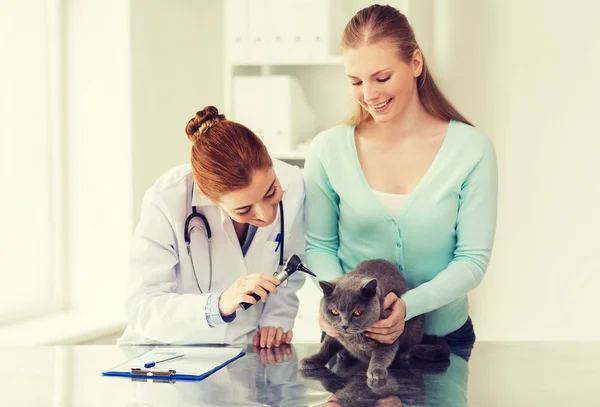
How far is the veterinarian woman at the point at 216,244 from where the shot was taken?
174 centimetres

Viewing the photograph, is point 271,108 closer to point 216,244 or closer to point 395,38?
point 216,244

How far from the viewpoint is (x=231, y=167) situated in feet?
5.65

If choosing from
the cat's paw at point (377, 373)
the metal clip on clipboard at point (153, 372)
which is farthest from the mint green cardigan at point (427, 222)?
the metal clip on clipboard at point (153, 372)

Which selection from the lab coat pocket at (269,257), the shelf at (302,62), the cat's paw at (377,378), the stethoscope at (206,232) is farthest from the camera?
the shelf at (302,62)

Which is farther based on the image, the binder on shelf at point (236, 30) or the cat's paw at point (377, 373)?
the binder on shelf at point (236, 30)

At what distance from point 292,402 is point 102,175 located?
2.00 m

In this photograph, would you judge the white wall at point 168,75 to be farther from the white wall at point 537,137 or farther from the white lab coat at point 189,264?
the white lab coat at point 189,264

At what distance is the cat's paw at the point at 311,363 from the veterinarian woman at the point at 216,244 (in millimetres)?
174

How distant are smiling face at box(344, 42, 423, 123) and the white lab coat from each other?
1.04 feet

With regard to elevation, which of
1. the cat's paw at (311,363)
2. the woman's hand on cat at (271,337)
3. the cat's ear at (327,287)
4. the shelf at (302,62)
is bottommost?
the woman's hand on cat at (271,337)

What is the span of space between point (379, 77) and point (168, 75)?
164 centimetres

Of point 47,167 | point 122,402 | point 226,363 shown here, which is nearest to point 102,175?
point 47,167

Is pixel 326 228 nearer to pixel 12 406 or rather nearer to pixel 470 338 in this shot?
pixel 470 338

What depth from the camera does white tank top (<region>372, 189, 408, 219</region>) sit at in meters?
1.80
